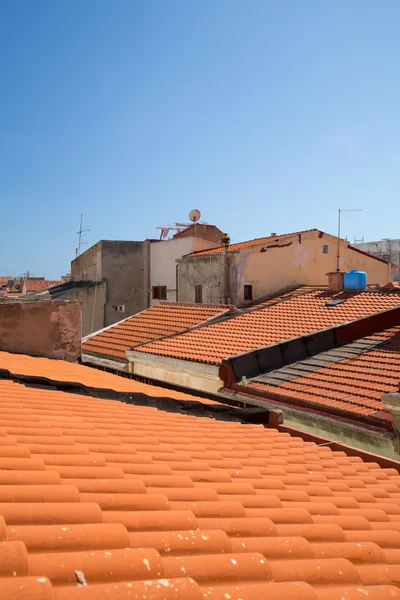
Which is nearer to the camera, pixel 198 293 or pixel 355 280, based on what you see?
pixel 355 280

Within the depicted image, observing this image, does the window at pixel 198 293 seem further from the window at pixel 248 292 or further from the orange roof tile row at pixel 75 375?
the orange roof tile row at pixel 75 375

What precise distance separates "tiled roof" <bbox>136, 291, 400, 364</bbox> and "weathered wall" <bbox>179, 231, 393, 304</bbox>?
4.25 m

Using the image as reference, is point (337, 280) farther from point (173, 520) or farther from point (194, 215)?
point (173, 520)

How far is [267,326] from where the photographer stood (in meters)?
15.9

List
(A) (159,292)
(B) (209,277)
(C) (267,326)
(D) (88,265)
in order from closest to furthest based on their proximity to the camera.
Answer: (C) (267,326) < (B) (209,277) < (A) (159,292) < (D) (88,265)

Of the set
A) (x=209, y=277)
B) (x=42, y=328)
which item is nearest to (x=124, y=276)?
(x=209, y=277)

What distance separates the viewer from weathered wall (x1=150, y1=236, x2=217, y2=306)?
1045 inches

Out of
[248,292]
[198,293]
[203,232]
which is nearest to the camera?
[248,292]

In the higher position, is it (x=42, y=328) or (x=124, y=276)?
(x=124, y=276)

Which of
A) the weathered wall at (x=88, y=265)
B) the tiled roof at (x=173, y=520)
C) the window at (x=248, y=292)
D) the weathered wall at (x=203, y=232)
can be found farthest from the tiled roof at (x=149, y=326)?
the tiled roof at (x=173, y=520)

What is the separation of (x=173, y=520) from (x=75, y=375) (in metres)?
6.68

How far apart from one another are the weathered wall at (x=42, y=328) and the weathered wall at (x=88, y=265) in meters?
18.1

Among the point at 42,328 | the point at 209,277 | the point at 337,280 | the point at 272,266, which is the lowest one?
the point at 42,328

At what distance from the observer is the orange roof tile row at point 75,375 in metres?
8.16
